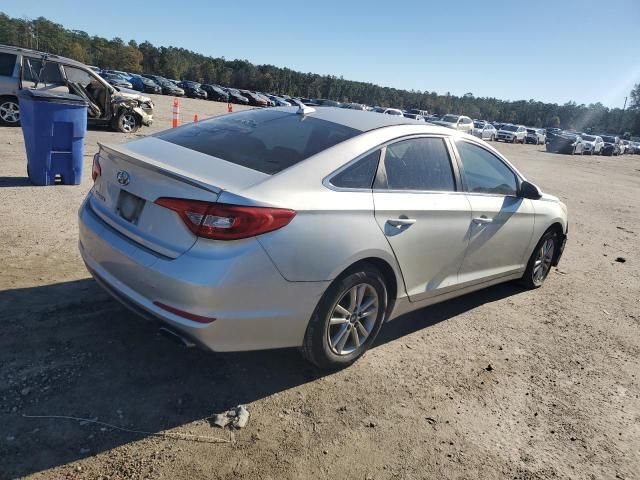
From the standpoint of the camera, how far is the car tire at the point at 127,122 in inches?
526

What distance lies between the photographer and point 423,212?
367 centimetres

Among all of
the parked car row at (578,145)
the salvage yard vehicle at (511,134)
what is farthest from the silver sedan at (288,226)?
the salvage yard vehicle at (511,134)

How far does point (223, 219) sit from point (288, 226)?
1.21ft

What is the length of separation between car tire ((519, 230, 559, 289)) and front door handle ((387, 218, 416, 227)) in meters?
2.52

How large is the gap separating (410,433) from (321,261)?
1159 mm

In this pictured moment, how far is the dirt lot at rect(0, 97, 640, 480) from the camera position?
2.60m

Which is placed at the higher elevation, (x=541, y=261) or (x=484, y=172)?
(x=484, y=172)

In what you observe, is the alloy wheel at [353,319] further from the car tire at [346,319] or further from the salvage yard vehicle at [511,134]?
the salvage yard vehicle at [511,134]

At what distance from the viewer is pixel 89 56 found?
103062 millimetres

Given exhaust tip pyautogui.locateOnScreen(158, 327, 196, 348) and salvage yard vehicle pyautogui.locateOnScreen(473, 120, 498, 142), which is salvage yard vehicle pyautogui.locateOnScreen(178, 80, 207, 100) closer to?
salvage yard vehicle pyautogui.locateOnScreen(473, 120, 498, 142)

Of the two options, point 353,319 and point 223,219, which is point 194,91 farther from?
point 223,219

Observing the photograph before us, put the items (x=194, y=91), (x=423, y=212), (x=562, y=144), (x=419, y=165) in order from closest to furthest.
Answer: (x=423, y=212) < (x=419, y=165) < (x=562, y=144) < (x=194, y=91)

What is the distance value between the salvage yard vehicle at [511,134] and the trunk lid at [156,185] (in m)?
46.3

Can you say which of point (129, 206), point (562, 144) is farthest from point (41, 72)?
point (562, 144)
